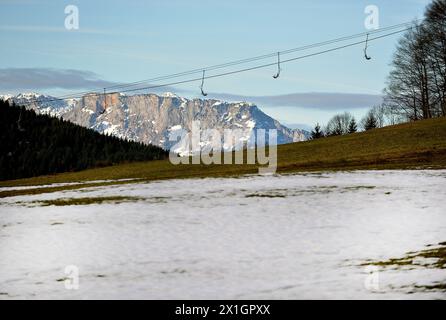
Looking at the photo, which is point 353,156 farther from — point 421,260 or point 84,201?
point 421,260

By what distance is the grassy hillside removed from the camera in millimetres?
50250

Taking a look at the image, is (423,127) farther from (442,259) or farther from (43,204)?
(442,259)

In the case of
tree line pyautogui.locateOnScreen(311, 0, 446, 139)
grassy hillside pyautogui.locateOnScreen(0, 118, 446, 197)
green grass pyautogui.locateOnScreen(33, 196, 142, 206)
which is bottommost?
green grass pyautogui.locateOnScreen(33, 196, 142, 206)

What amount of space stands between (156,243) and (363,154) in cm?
3735

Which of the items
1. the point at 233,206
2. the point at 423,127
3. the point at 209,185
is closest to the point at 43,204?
the point at 209,185

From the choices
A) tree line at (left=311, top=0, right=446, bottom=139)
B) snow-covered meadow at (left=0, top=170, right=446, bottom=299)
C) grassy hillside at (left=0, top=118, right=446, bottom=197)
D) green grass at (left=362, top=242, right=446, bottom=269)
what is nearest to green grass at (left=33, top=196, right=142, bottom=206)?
snow-covered meadow at (left=0, top=170, right=446, bottom=299)

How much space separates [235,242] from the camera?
22547mm

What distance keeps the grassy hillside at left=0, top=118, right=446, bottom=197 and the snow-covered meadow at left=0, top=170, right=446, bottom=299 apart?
12.2 metres

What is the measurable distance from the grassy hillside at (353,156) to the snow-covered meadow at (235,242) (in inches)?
482

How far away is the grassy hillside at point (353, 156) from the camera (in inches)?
1978

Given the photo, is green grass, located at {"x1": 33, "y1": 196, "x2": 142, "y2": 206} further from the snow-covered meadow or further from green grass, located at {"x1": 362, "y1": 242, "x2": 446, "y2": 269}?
green grass, located at {"x1": 362, "y1": 242, "x2": 446, "y2": 269}

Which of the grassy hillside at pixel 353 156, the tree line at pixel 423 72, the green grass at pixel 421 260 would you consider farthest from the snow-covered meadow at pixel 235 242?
the tree line at pixel 423 72

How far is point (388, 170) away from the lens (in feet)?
143

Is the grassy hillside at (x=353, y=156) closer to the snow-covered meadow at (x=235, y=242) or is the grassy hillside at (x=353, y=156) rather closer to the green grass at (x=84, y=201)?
the green grass at (x=84, y=201)
